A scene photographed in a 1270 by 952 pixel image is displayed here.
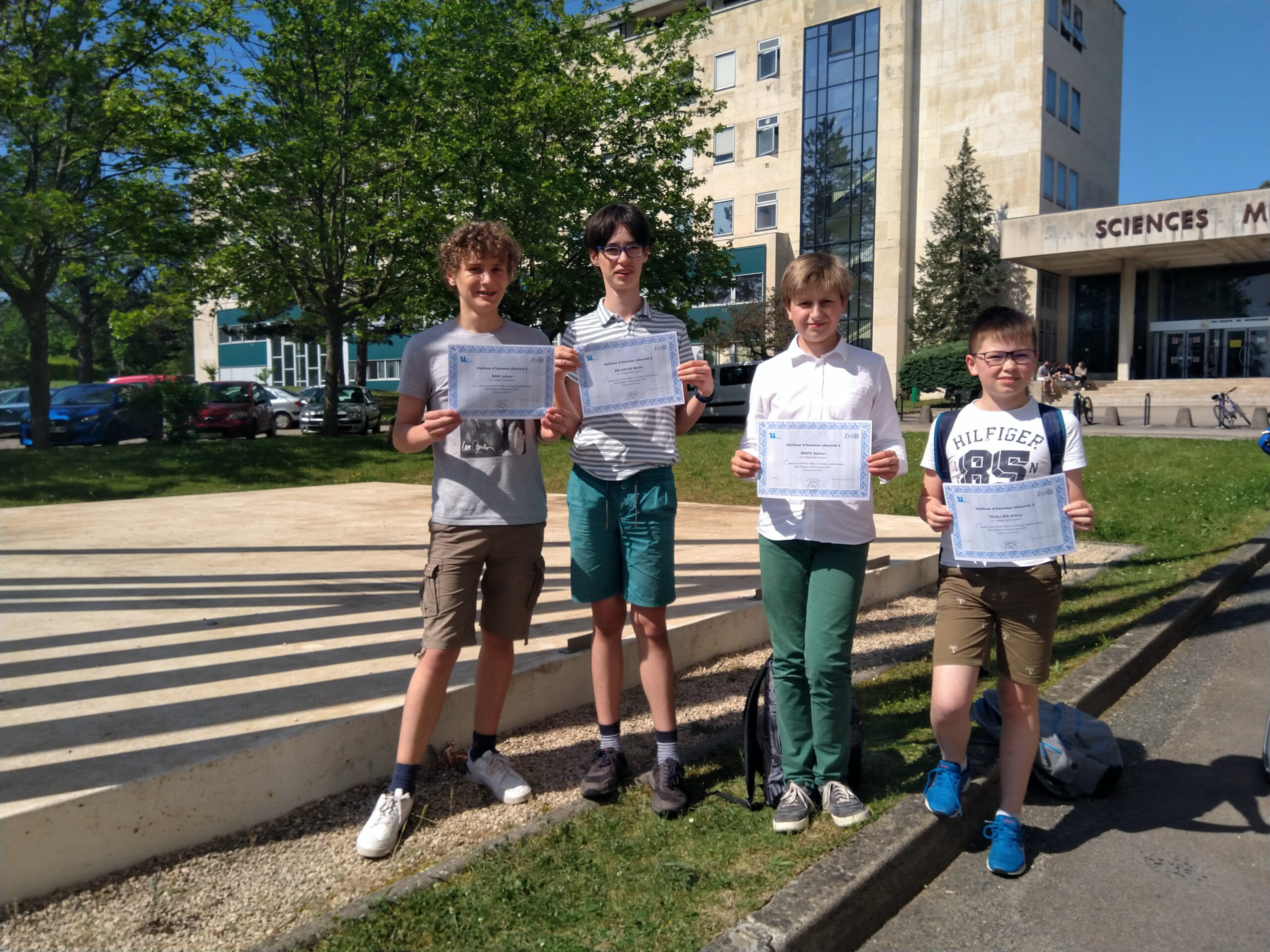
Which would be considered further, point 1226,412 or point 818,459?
point 1226,412

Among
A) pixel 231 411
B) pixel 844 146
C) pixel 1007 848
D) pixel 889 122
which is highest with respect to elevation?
pixel 889 122

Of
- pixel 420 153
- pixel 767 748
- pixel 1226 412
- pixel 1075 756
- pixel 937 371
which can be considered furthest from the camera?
pixel 937 371

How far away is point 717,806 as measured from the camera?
11.9ft

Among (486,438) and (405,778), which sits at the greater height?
(486,438)

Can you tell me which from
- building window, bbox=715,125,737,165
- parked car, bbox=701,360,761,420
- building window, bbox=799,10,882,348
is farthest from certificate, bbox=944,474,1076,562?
building window, bbox=715,125,737,165

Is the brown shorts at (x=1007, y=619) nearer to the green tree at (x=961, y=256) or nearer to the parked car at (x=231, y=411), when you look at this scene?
the parked car at (x=231, y=411)

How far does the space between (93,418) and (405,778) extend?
74.6 ft

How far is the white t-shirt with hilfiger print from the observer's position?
3412 millimetres

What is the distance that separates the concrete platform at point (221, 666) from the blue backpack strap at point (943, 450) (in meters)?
2.08

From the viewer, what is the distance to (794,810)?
344cm

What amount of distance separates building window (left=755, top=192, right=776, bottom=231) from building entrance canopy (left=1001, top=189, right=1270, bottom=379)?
43.8 feet

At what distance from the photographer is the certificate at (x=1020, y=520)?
11.0ft

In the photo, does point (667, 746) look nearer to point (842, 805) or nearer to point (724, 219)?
point (842, 805)

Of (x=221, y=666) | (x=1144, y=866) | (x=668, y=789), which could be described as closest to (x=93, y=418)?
(x=221, y=666)
